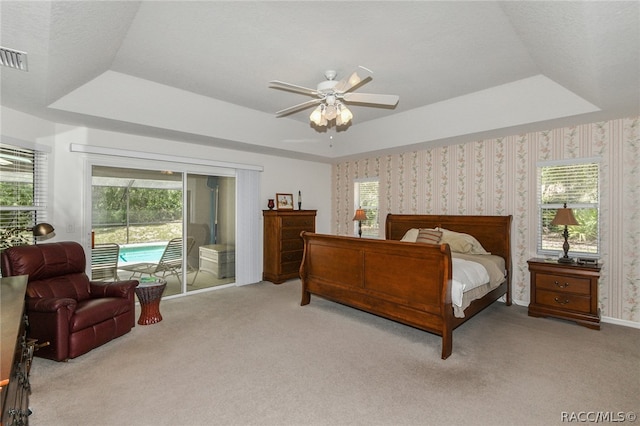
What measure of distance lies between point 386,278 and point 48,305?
3.33m

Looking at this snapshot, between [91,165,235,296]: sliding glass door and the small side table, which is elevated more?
[91,165,235,296]: sliding glass door

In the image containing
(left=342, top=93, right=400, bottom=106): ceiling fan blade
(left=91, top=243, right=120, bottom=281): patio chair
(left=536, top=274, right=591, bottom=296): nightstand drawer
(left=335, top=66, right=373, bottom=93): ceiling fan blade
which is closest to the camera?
(left=335, top=66, right=373, bottom=93): ceiling fan blade

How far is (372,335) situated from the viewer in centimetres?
342

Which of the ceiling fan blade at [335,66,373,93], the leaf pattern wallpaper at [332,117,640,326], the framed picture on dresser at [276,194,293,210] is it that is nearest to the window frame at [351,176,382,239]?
the leaf pattern wallpaper at [332,117,640,326]

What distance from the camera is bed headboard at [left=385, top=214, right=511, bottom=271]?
4484 millimetres

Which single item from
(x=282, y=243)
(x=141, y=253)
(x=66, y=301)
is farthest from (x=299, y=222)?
(x=66, y=301)

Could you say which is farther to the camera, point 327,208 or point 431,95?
point 327,208

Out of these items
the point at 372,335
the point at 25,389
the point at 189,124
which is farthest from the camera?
the point at 189,124

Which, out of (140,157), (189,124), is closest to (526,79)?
(189,124)

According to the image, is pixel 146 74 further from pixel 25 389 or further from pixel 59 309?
pixel 25 389

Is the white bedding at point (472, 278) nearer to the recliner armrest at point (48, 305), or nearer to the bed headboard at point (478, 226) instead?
the bed headboard at point (478, 226)

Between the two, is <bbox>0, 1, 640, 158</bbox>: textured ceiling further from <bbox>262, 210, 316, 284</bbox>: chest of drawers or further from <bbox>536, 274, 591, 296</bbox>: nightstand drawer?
<bbox>536, 274, 591, 296</bbox>: nightstand drawer

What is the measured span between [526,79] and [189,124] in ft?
14.6

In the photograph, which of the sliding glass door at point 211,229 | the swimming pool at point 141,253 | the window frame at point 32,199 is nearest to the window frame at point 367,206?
the sliding glass door at point 211,229
